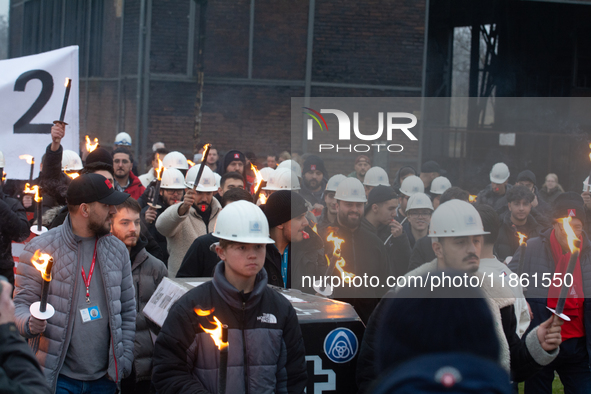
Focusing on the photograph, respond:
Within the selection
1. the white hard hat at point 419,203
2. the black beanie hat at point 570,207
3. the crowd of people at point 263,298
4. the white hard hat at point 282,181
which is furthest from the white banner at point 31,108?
the black beanie hat at point 570,207

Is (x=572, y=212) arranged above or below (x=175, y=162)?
below

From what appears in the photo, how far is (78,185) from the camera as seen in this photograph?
379cm

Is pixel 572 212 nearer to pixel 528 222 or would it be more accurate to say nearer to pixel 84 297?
pixel 528 222

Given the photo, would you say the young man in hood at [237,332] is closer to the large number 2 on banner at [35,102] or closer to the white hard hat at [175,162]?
the large number 2 on banner at [35,102]

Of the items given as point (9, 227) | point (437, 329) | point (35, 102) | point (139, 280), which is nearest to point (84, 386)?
point (139, 280)

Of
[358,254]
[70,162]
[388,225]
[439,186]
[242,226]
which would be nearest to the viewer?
[242,226]

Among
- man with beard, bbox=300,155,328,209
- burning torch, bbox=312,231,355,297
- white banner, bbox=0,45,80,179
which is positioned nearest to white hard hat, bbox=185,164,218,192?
white banner, bbox=0,45,80,179

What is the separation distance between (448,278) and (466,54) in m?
46.0

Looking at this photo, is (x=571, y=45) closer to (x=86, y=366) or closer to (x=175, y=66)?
(x=175, y=66)

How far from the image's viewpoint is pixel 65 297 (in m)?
3.66

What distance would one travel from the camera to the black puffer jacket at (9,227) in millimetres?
5289

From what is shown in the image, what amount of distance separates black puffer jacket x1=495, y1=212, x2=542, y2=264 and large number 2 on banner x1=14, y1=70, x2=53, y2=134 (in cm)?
478

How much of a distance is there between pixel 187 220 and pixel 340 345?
279 centimetres

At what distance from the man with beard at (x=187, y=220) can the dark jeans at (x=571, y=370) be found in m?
3.20
